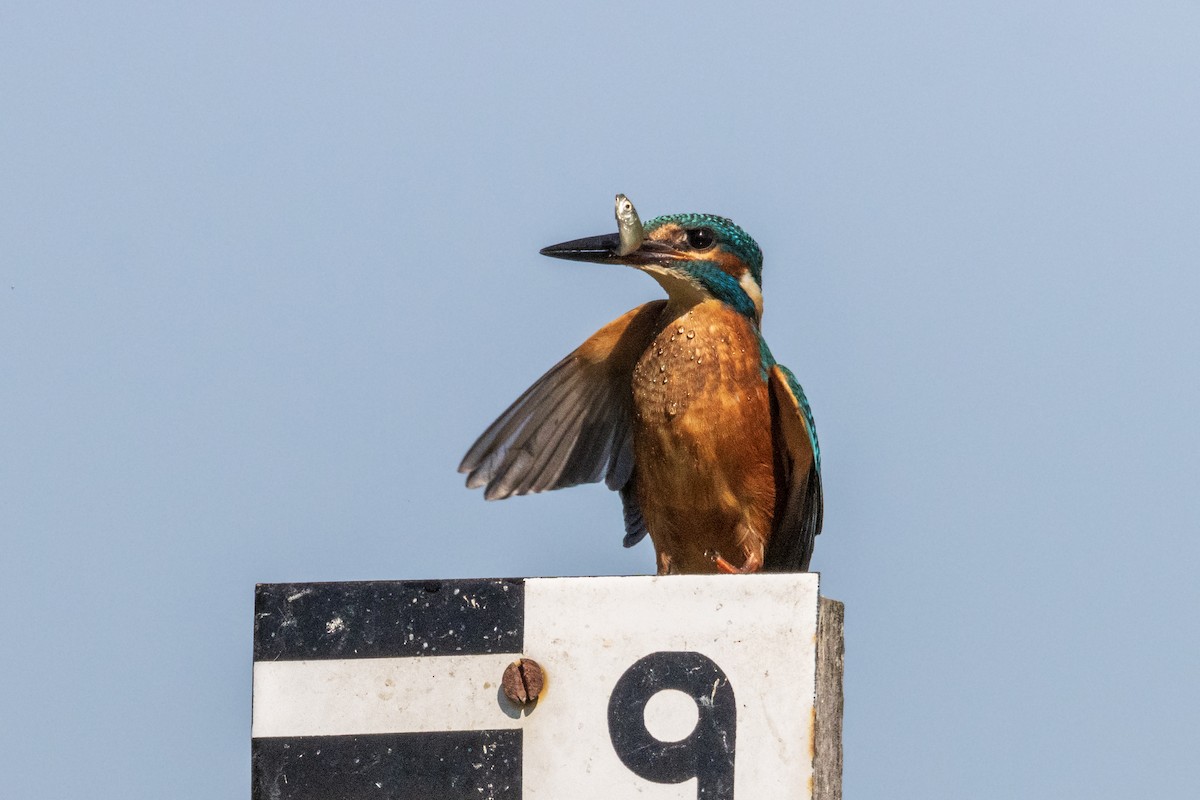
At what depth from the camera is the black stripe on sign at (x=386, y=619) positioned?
123 inches

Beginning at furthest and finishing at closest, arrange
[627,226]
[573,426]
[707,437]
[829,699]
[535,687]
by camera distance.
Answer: [573,426], [707,437], [627,226], [829,699], [535,687]

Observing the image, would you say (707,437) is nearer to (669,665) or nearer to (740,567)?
(740,567)

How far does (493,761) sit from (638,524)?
2.56 metres

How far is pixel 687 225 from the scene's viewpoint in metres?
5.12

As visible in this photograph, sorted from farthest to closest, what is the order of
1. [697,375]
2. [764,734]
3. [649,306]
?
[649,306], [697,375], [764,734]

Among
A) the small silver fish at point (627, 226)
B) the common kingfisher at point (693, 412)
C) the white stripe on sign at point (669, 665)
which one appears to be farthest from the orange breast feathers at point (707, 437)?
the white stripe on sign at point (669, 665)

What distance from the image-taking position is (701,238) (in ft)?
16.8

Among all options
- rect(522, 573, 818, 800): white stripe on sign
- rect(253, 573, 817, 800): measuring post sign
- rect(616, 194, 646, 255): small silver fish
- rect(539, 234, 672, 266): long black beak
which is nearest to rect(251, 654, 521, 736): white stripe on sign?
rect(253, 573, 817, 800): measuring post sign

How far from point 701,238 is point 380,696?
8.08 ft

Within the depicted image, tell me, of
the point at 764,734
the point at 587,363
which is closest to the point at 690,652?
the point at 764,734

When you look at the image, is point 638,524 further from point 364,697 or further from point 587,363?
point 364,697

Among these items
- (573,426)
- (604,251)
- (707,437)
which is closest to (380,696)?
(707,437)

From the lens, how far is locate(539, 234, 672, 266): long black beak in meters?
4.98

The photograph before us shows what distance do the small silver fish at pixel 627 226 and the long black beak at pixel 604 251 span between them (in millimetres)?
51
